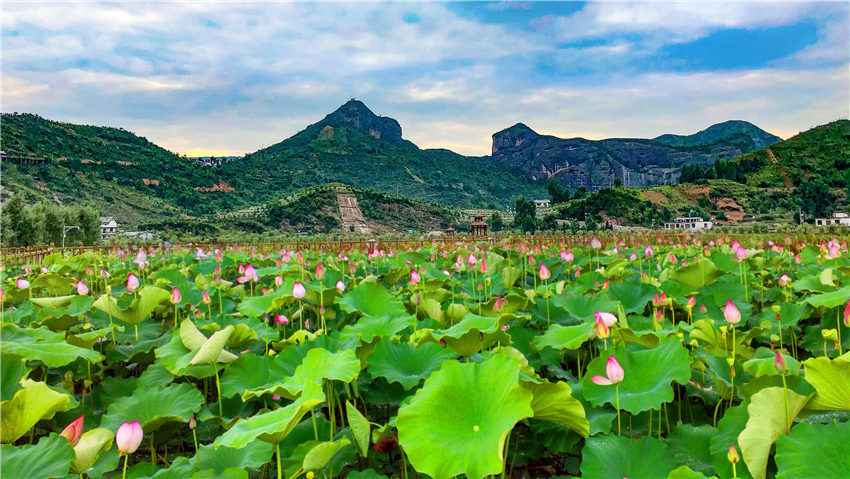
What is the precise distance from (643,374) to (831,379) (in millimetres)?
542

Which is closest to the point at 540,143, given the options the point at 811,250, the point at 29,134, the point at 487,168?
the point at 487,168

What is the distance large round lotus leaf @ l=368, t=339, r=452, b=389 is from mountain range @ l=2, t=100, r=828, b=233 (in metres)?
59.1

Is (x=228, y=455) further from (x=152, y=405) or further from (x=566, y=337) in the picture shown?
(x=566, y=337)

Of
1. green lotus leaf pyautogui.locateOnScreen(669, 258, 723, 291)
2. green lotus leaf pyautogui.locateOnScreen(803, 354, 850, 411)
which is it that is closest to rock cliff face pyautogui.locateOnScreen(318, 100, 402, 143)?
green lotus leaf pyautogui.locateOnScreen(669, 258, 723, 291)

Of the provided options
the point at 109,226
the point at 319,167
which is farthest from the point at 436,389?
the point at 319,167

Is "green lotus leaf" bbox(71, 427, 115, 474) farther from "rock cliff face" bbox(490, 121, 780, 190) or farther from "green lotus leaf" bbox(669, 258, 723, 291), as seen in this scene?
"rock cliff face" bbox(490, 121, 780, 190)

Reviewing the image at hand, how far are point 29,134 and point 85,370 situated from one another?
83.5 meters

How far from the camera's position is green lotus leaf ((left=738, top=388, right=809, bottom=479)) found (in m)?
1.10

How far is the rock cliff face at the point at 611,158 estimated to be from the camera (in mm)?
152125

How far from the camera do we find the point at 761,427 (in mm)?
1107

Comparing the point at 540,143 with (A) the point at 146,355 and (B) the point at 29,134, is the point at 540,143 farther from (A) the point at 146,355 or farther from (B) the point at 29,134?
(A) the point at 146,355

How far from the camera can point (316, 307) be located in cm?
279

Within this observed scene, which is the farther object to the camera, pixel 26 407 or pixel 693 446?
pixel 693 446

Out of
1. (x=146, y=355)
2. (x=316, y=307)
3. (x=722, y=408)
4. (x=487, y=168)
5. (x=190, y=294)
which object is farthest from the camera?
(x=487, y=168)
